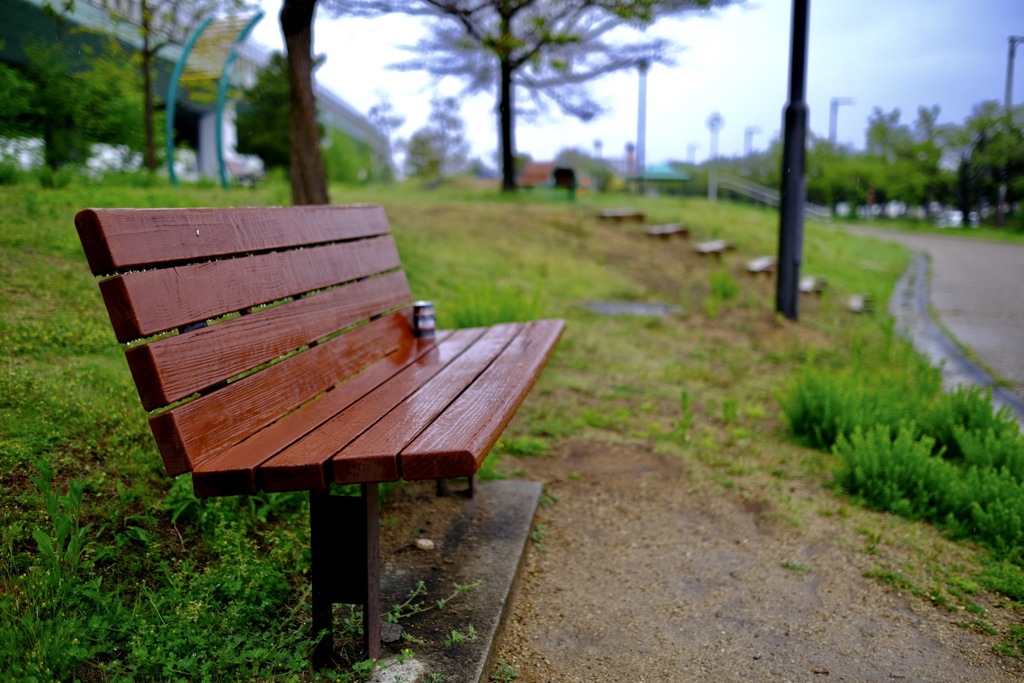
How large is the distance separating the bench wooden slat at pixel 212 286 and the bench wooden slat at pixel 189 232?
0.11 ft

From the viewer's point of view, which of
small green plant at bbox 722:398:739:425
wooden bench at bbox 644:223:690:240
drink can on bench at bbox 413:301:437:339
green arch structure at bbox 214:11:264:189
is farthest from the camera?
wooden bench at bbox 644:223:690:240

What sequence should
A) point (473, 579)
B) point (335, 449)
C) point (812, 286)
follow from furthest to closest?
point (812, 286), point (473, 579), point (335, 449)

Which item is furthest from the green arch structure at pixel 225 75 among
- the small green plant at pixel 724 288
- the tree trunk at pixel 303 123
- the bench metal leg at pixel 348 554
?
the bench metal leg at pixel 348 554

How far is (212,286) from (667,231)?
34.6 ft

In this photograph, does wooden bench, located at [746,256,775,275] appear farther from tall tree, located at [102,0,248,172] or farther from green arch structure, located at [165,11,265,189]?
tall tree, located at [102,0,248,172]

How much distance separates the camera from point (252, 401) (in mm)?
1993

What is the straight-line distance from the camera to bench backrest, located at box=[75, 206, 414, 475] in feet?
5.38

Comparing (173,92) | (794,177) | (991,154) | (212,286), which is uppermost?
(173,92)

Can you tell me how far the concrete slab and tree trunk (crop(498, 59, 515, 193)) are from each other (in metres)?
13.1

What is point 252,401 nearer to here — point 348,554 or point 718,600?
point 348,554

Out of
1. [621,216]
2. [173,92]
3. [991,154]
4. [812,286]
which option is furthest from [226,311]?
[621,216]

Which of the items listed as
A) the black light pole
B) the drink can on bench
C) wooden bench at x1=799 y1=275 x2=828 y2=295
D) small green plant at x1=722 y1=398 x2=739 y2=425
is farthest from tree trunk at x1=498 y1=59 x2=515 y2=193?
the drink can on bench

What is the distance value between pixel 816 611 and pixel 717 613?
311mm

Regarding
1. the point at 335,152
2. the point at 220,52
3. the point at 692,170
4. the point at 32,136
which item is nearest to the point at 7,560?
the point at 32,136
